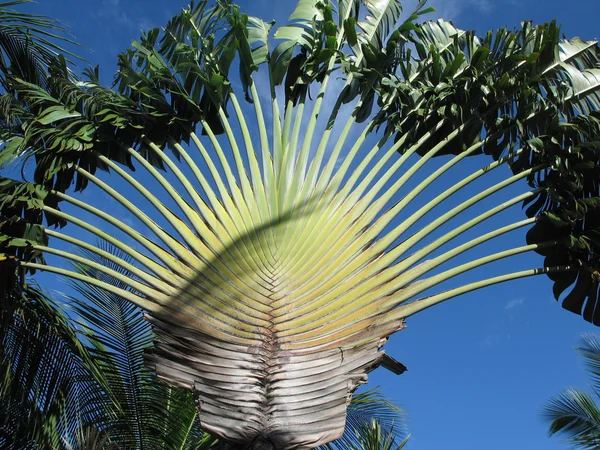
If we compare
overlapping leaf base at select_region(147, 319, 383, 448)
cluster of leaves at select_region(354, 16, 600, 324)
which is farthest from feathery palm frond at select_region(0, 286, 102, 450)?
cluster of leaves at select_region(354, 16, 600, 324)

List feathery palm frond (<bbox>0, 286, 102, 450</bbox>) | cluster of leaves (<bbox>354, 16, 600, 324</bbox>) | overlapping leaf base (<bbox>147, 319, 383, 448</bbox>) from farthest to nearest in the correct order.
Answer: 1. feathery palm frond (<bbox>0, 286, 102, 450</bbox>)
2. cluster of leaves (<bbox>354, 16, 600, 324</bbox>)
3. overlapping leaf base (<bbox>147, 319, 383, 448</bbox>)

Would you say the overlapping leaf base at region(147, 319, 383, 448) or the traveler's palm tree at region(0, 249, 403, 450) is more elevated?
the traveler's palm tree at region(0, 249, 403, 450)

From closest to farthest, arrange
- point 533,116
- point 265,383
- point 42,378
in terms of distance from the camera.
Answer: point 265,383
point 533,116
point 42,378

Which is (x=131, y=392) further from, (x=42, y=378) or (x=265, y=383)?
(x=265, y=383)

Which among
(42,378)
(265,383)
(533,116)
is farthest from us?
(42,378)

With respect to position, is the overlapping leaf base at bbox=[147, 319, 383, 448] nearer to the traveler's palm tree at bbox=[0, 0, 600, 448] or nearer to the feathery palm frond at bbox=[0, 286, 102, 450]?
the traveler's palm tree at bbox=[0, 0, 600, 448]

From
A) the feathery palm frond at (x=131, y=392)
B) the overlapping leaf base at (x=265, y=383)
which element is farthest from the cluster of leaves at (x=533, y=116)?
the feathery palm frond at (x=131, y=392)

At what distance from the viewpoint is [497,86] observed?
4500 mm

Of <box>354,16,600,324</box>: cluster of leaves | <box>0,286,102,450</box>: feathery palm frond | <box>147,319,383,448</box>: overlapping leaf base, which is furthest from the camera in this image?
<box>0,286,102,450</box>: feathery palm frond

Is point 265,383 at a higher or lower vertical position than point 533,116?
lower

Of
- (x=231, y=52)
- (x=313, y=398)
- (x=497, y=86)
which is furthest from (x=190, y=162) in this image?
(x=497, y=86)

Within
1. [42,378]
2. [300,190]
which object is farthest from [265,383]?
[42,378]

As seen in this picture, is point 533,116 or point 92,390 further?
point 92,390

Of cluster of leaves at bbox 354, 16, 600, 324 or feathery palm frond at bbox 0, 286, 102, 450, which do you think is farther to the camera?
feathery palm frond at bbox 0, 286, 102, 450
